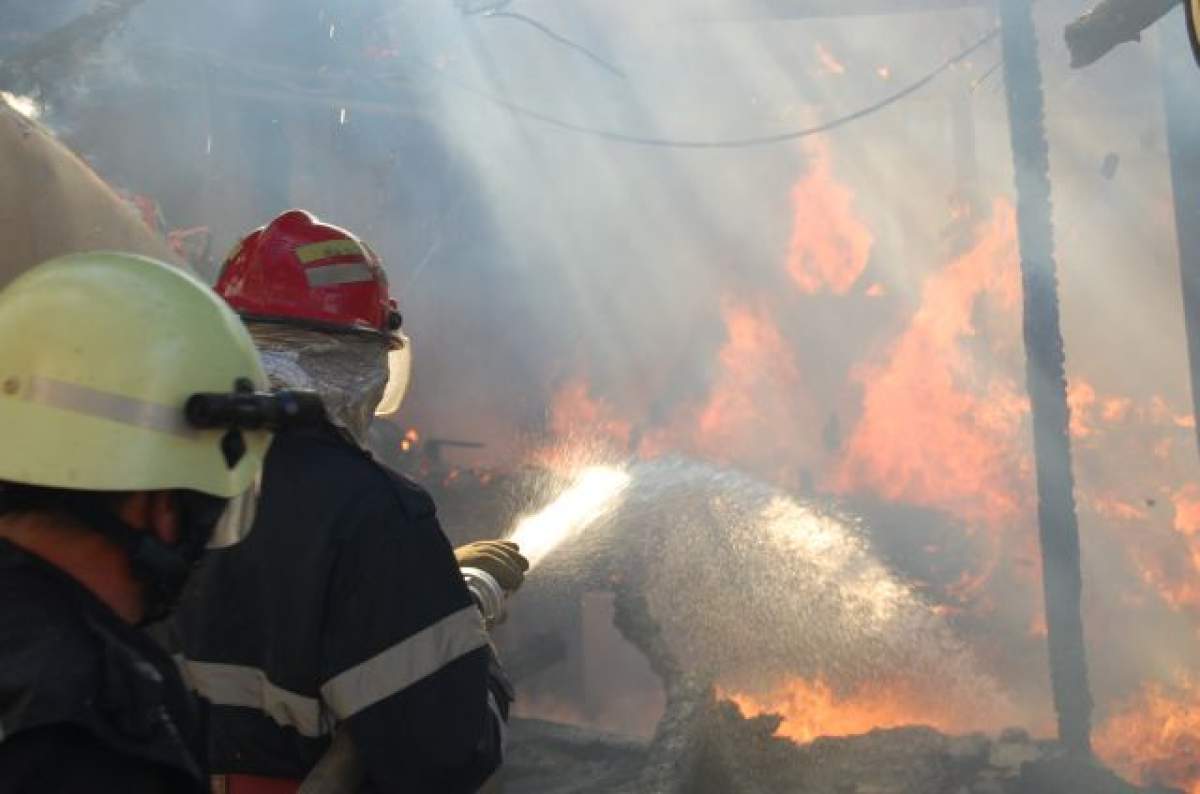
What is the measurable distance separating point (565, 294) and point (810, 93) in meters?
5.81

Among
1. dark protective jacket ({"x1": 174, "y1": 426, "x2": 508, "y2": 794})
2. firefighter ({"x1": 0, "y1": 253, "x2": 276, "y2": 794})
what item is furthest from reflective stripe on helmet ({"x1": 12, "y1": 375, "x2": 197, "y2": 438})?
dark protective jacket ({"x1": 174, "y1": 426, "x2": 508, "y2": 794})

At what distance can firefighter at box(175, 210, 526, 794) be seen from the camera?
1.90m

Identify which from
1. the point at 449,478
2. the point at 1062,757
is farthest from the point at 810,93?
the point at 1062,757

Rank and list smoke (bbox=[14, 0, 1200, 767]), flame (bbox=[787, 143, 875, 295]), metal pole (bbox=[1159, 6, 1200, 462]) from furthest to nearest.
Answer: flame (bbox=[787, 143, 875, 295]) < smoke (bbox=[14, 0, 1200, 767]) < metal pole (bbox=[1159, 6, 1200, 462])

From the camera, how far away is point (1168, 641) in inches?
440

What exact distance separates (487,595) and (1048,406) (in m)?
5.33

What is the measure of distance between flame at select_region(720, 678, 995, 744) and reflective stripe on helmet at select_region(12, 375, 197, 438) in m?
6.52

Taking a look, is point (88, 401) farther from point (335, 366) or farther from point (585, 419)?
point (585, 419)

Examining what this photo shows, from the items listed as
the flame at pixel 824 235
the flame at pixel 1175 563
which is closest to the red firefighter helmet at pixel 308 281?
the flame at pixel 1175 563

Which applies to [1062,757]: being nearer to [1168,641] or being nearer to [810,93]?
[1168,641]

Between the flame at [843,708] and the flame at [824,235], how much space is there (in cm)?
859

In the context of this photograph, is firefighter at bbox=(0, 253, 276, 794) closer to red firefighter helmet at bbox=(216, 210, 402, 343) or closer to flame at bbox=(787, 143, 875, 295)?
red firefighter helmet at bbox=(216, 210, 402, 343)

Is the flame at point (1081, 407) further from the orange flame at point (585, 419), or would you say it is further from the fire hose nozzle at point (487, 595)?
the fire hose nozzle at point (487, 595)

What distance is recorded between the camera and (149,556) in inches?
52.4
